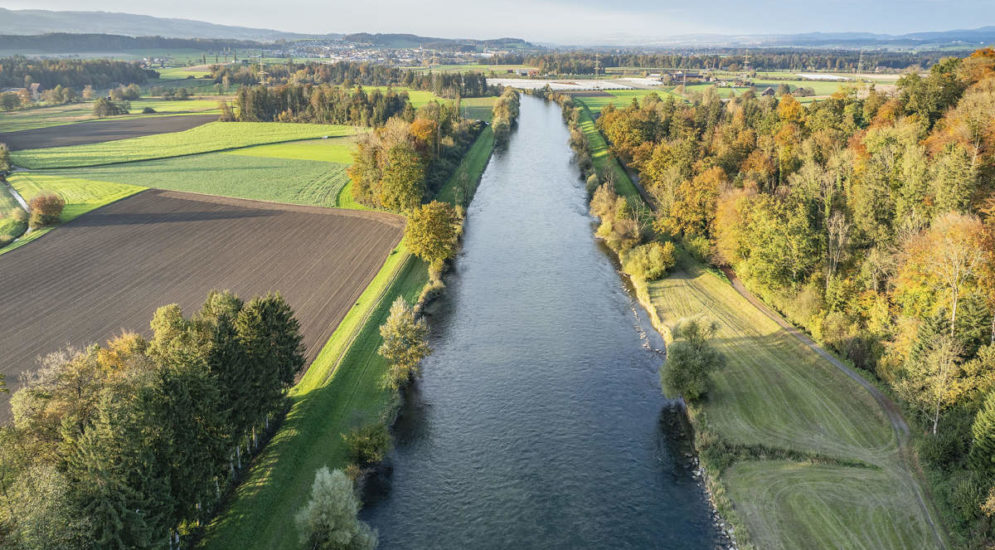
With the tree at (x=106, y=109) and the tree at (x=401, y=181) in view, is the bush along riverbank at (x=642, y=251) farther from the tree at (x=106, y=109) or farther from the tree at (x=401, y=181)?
the tree at (x=106, y=109)

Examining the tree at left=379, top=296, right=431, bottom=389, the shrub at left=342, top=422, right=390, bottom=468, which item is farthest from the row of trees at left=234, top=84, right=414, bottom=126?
the shrub at left=342, top=422, right=390, bottom=468

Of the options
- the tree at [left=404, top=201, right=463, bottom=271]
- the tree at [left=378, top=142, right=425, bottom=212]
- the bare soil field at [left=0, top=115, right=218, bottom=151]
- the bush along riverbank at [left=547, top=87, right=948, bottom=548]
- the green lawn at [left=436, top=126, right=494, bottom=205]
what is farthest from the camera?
the bare soil field at [left=0, top=115, right=218, bottom=151]

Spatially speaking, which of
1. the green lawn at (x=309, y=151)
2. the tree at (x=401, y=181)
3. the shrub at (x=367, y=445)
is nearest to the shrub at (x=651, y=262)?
the tree at (x=401, y=181)

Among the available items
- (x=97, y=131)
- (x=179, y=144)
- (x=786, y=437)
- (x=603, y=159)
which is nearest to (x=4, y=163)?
(x=179, y=144)

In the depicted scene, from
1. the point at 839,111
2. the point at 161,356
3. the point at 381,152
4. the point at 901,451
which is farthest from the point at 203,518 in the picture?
the point at 839,111

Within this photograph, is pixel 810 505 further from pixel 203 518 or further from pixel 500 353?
pixel 203 518

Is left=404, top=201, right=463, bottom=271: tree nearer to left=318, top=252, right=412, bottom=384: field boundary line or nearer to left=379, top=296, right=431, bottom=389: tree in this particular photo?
left=318, top=252, right=412, bottom=384: field boundary line

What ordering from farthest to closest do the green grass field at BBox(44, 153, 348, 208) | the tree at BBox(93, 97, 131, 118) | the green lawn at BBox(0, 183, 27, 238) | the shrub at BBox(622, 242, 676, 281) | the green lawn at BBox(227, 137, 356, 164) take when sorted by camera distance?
the tree at BBox(93, 97, 131, 118), the green lawn at BBox(227, 137, 356, 164), the green grass field at BBox(44, 153, 348, 208), the green lawn at BBox(0, 183, 27, 238), the shrub at BBox(622, 242, 676, 281)
